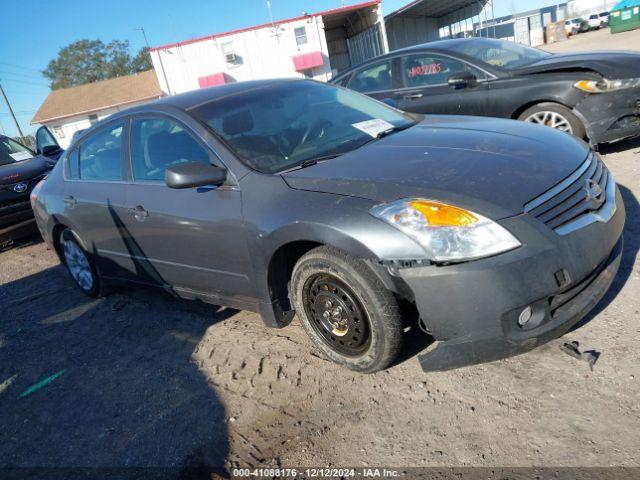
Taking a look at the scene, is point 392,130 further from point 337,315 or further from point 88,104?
point 88,104

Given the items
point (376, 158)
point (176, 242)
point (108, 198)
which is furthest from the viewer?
point (108, 198)

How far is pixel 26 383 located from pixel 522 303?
131 inches

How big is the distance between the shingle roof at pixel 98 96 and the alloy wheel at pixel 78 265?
109 ft

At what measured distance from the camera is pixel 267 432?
8.09ft

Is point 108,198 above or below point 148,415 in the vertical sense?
above

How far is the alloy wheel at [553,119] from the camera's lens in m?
5.08

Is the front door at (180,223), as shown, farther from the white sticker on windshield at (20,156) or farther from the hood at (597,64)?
the white sticker on windshield at (20,156)

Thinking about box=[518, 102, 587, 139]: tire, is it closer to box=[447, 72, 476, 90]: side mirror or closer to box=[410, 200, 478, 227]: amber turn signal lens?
box=[447, 72, 476, 90]: side mirror

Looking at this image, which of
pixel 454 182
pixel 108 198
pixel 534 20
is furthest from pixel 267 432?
pixel 534 20

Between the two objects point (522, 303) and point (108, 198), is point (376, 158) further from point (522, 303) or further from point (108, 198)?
point (108, 198)

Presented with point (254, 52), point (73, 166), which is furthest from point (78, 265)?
point (254, 52)

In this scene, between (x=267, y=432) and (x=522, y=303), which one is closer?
(x=522, y=303)

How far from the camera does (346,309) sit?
2.54m

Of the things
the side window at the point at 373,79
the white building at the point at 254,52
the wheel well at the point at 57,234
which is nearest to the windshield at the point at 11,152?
the wheel well at the point at 57,234
